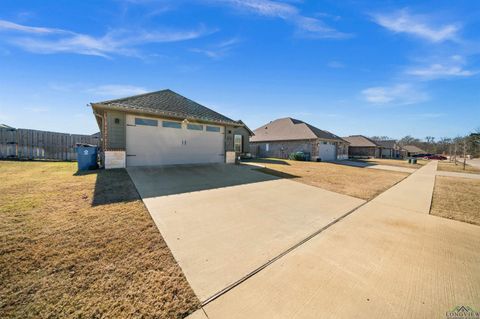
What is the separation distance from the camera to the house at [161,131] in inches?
345

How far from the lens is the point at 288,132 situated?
24.4 meters

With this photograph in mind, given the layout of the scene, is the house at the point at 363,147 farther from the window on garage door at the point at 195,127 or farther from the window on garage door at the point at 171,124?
the window on garage door at the point at 171,124

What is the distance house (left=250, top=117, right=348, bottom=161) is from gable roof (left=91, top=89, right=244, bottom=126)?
Result: 12.4m

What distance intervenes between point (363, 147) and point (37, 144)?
1819 inches

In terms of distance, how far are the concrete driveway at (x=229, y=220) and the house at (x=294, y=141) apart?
51.5 feet

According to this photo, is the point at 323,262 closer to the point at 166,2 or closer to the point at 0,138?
the point at 166,2

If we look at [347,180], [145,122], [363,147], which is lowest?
[347,180]

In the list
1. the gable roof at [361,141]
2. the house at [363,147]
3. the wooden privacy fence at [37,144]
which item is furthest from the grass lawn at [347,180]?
the house at [363,147]

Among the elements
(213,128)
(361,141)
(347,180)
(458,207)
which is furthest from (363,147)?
(458,207)

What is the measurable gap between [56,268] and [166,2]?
9.06 metres

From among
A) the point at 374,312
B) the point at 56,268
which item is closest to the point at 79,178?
the point at 56,268

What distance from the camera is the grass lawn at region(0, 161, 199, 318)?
175 cm

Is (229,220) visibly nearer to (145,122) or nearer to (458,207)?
(458,207)

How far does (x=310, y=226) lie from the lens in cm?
381
